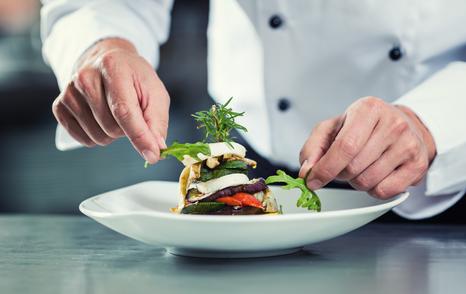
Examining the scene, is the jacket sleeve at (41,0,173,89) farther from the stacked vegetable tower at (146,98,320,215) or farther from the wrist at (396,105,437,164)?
the wrist at (396,105,437,164)

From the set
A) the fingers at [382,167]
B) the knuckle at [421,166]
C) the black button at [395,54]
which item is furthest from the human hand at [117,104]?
the black button at [395,54]

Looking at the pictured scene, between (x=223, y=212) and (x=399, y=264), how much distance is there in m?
0.29

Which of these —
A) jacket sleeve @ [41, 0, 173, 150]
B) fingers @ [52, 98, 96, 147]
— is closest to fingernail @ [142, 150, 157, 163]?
fingers @ [52, 98, 96, 147]

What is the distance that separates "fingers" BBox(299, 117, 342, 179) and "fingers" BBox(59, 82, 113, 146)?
0.44m

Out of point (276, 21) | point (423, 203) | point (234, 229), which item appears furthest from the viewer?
point (276, 21)

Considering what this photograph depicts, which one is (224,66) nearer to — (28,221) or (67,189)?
(28,221)

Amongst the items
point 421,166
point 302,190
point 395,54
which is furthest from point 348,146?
point 395,54

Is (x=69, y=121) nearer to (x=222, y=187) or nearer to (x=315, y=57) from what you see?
(x=222, y=187)

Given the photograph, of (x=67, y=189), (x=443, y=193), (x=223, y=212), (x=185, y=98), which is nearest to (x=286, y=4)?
(x=443, y=193)

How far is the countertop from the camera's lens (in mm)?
1019

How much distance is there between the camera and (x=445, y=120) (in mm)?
1504

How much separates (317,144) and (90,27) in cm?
72

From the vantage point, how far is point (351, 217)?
112cm

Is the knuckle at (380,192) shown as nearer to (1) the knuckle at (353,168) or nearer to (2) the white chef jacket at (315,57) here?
(1) the knuckle at (353,168)
